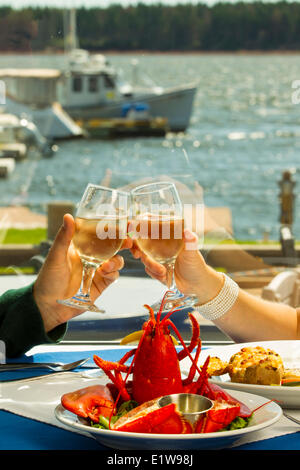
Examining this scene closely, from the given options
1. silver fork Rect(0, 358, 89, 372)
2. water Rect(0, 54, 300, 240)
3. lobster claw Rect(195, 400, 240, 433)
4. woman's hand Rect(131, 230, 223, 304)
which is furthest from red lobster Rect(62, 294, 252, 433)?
water Rect(0, 54, 300, 240)

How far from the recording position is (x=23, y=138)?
20.6 m

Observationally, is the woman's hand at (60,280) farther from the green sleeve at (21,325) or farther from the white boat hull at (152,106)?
the white boat hull at (152,106)

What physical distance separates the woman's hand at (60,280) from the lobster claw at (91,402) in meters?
0.33

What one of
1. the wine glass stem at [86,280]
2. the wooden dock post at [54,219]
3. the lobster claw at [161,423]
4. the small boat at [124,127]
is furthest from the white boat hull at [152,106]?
the lobster claw at [161,423]

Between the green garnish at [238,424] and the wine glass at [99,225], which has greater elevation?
the wine glass at [99,225]

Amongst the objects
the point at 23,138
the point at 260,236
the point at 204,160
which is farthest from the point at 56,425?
the point at 204,160

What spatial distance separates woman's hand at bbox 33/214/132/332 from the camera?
1.01m

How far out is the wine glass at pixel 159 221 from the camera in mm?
894

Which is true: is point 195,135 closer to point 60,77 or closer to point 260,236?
point 60,77

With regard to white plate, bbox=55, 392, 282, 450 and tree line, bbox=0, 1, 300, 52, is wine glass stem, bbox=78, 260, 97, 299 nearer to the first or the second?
white plate, bbox=55, 392, 282, 450

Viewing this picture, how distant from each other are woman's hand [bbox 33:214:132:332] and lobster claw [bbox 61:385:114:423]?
12.8 inches

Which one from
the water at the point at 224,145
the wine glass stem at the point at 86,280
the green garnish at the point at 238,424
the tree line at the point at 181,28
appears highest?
the tree line at the point at 181,28

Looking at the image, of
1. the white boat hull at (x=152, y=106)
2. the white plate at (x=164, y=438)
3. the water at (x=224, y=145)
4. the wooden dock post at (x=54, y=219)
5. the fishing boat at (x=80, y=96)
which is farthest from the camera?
the white boat hull at (x=152, y=106)

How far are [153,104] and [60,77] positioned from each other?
3138 mm
